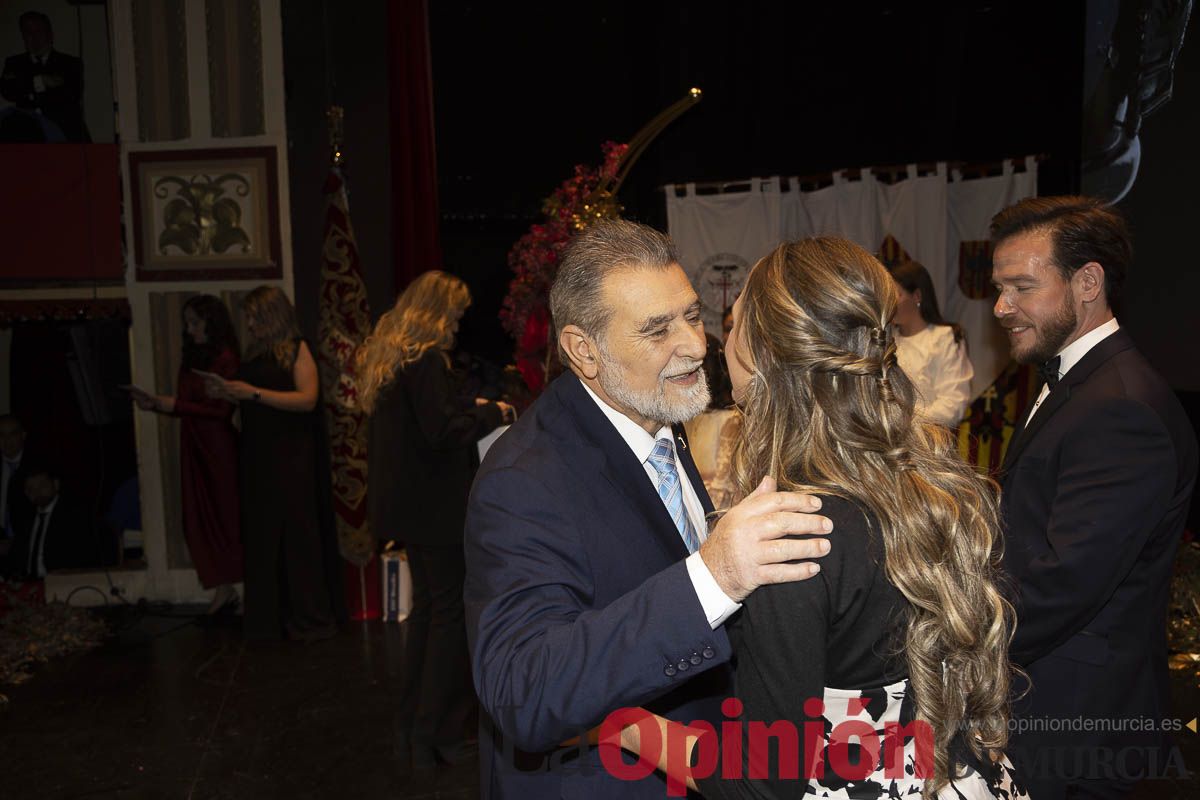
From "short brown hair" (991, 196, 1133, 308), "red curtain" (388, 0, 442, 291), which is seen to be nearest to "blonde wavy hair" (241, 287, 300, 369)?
"red curtain" (388, 0, 442, 291)

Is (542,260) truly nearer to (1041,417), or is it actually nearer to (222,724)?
(222,724)

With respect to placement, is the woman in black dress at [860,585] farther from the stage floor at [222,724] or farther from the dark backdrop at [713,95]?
the dark backdrop at [713,95]

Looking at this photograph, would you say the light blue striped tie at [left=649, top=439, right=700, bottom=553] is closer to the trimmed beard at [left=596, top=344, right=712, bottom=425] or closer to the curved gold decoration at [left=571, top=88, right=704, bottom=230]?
the trimmed beard at [left=596, top=344, right=712, bottom=425]

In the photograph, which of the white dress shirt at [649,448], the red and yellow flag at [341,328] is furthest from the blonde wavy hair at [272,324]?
the white dress shirt at [649,448]

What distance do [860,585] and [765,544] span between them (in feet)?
0.60

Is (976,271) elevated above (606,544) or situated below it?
above

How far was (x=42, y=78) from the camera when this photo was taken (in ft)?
20.4

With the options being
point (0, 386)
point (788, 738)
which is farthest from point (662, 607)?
point (0, 386)

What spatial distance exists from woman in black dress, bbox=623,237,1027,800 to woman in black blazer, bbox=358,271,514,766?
2237 mm

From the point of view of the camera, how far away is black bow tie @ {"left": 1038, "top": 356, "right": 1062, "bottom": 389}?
2238 mm

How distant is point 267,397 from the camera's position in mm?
4801

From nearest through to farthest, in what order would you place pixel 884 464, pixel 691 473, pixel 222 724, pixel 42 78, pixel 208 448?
pixel 884 464
pixel 691 473
pixel 222 724
pixel 208 448
pixel 42 78

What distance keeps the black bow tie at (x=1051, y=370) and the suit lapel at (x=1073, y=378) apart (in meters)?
0.06

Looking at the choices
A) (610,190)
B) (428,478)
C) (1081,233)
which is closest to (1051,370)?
(1081,233)
